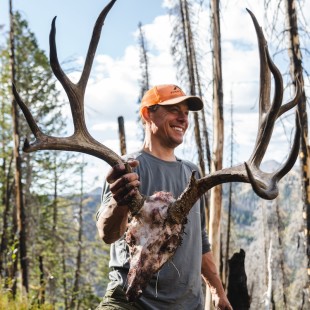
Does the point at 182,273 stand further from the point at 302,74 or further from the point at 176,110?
the point at 302,74

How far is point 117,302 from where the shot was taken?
11.2ft

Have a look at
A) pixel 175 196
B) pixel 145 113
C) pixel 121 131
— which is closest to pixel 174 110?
pixel 145 113

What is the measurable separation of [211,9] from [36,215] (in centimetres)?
1423

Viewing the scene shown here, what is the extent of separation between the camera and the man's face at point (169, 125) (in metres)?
3.96

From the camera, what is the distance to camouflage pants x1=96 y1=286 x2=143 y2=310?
339cm

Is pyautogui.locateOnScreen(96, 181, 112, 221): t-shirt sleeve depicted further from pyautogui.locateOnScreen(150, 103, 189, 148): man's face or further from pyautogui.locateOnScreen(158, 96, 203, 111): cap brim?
pyautogui.locateOnScreen(158, 96, 203, 111): cap brim

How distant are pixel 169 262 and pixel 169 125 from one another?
1.16 metres

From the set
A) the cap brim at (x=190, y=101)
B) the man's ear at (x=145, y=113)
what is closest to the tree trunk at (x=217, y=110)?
the cap brim at (x=190, y=101)

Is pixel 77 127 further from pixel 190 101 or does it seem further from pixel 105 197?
pixel 190 101

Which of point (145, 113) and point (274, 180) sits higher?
point (145, 113)

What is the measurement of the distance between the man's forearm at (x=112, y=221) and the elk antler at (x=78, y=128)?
15 cm

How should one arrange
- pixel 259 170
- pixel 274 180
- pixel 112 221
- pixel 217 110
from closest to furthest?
pixel 274 180 → pixel 259 170 → pixel 112 221 → pixel 217 110

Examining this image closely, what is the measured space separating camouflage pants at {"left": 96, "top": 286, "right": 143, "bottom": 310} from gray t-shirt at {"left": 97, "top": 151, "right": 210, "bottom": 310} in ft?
0.14

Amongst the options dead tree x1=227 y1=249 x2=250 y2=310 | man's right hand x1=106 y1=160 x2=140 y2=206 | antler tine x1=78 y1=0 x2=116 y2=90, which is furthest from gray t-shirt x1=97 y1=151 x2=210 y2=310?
dead tree x1=227 y1=249 x2=250 y2=310
